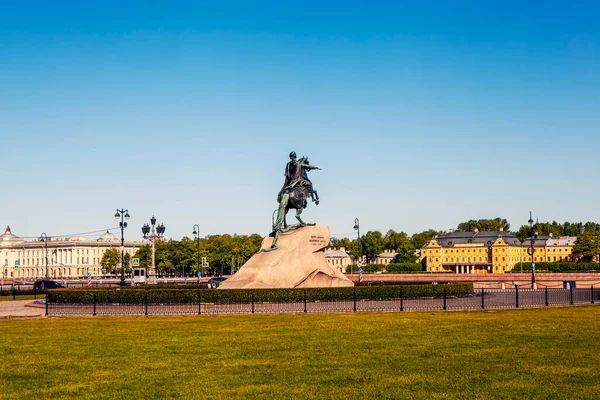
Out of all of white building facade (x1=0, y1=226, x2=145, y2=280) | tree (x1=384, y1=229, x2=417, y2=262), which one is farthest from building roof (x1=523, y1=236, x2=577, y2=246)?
white building facade (x1=0, y1=226, x2=145, y2=280)

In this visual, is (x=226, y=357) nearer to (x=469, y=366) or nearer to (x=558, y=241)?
(x=469, y=366)

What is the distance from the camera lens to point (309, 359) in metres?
15.5

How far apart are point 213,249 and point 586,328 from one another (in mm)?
115953

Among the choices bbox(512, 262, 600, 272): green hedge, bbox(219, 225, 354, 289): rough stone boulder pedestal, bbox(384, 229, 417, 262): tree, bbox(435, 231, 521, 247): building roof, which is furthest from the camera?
bbox(384, 229, 417, 262): tree

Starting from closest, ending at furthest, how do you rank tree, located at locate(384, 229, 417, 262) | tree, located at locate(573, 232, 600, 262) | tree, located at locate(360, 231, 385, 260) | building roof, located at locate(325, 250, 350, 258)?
tree, located at locate(573, 232, 600, 262)
tree, located at locate(384, 229, 417, 262)
building roof, located at locate(325, 250, 350, 258)
tree, located at locate(360, 231, 385, 260)

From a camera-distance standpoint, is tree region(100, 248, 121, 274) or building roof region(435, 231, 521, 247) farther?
building roof region(435, 231, 521, 247)

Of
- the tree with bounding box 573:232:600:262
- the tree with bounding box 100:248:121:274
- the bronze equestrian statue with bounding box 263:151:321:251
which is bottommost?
the tree with bounding box 100:248:121:274

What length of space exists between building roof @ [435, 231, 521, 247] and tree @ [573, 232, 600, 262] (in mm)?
20897

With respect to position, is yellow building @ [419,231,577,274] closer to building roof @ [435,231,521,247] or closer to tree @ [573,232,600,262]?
building roof @ [435,231,521,247]

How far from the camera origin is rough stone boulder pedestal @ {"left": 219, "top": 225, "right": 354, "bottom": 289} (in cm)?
3491

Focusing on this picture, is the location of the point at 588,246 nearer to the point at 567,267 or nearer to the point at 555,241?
the point at 555,241

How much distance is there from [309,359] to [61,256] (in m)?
184

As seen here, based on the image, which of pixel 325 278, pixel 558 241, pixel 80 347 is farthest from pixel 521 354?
pixel 558 241

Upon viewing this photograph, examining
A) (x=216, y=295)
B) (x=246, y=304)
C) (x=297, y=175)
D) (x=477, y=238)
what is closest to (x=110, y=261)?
(x=477, y=238)
